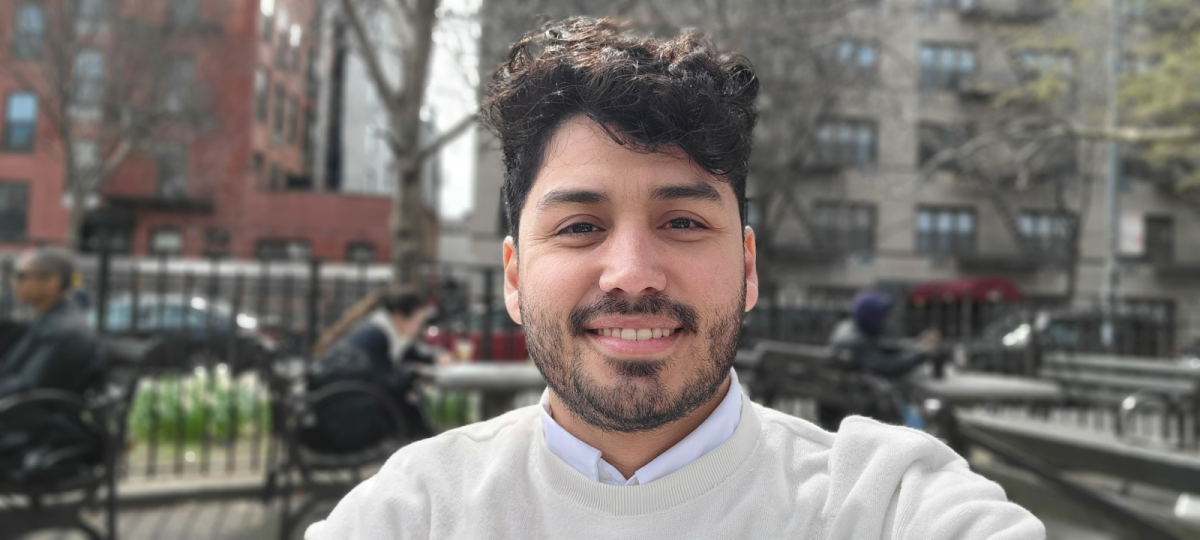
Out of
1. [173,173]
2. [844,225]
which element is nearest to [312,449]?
[173,173]

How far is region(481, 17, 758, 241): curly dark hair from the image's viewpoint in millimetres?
1148

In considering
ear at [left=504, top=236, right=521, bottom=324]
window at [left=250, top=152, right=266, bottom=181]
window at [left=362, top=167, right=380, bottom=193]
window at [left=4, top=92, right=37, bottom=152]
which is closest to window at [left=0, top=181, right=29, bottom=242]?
window at [left=4, top=92, right=37, bottom=152]

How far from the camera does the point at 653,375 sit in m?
1.14

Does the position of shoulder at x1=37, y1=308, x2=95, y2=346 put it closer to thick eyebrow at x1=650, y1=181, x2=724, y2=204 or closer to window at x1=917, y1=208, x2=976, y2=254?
thick eyebrow at x1=650, y1=181, x2=724, y2=204

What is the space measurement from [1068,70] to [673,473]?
79.0 feet

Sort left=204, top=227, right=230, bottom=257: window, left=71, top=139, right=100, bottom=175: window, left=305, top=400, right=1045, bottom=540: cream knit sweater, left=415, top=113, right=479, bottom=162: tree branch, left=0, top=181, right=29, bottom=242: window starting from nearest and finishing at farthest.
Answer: left=305, top=400, right=1045, bottom=540: cream knit sweater, left=204, top=227, right=230, bottom=257: window, left=415, top=113, right=479, bottom=162: tree branch, left=71, top=139, right=100, bottom=175: window, left=0, top=181, right=29, bottom=242: window

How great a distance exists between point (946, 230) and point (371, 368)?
32271 millimetres

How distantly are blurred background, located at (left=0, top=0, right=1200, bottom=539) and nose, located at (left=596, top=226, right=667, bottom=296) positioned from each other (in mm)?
1292

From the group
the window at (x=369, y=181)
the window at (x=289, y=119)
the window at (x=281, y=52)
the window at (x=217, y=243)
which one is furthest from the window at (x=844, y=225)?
the window at (x=369, y=181)

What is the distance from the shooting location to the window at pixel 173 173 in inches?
1139

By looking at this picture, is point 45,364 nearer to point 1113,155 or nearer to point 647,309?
point 647,309

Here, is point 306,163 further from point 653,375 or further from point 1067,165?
point 653,375

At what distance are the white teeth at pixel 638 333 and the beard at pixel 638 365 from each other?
2 cm

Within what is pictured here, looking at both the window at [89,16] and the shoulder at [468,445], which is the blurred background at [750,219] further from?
the shoulder at [468,445]
